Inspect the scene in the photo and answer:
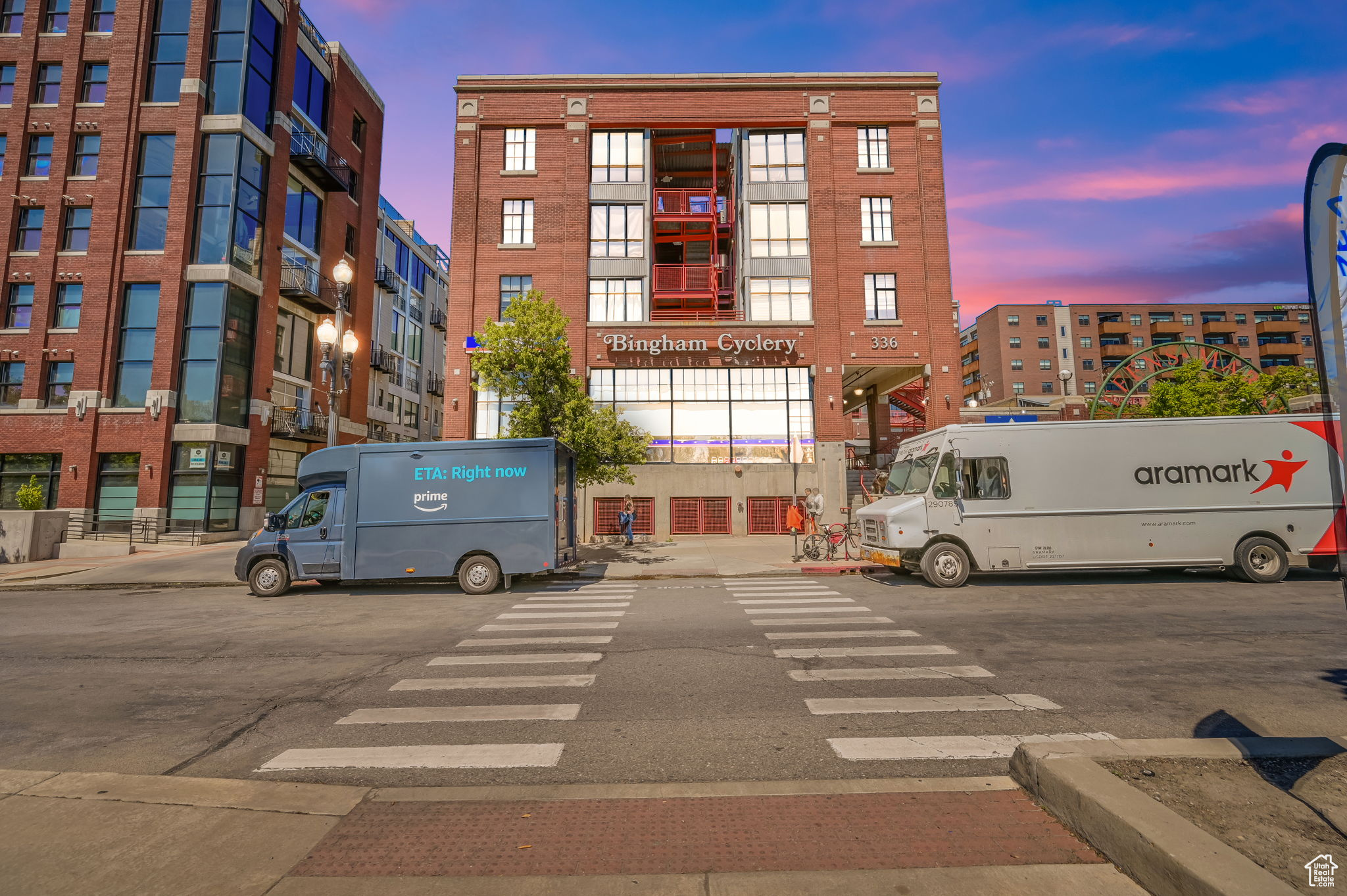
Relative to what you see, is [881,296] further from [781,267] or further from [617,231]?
[617,231]

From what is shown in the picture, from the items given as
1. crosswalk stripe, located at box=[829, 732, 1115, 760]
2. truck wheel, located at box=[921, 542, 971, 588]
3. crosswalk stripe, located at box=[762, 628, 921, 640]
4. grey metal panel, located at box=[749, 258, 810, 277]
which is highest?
grey metal panel, located at box=[749, 258, 810, 277]

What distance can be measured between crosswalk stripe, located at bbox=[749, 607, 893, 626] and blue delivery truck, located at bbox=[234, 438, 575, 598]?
18.0 feet

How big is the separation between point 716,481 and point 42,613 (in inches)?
814

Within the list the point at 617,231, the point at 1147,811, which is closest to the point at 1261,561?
the point at 1147,811

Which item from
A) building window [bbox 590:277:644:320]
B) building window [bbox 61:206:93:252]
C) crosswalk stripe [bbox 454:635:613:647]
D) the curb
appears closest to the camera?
the curb

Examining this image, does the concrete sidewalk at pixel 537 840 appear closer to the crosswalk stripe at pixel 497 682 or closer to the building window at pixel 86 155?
the crosswalk stripe at pixel 497 682

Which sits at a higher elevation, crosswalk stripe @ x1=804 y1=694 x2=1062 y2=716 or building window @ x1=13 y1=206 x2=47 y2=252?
building window @ x1=13 y1=206 x2=47 y2=252

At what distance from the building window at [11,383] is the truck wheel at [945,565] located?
35.4m

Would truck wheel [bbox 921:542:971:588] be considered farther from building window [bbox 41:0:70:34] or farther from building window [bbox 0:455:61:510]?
building window [bbox 41:0:70:34]

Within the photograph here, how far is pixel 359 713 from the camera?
5.66 m

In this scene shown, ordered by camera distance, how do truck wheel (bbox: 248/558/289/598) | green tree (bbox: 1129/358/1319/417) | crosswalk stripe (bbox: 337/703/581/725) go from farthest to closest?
green tree (bbox: 1129/358/1319/417)
truck wheel (bbox: 248/558/289/598)
crosswalk stripe (bbox: 337/703/581/725)

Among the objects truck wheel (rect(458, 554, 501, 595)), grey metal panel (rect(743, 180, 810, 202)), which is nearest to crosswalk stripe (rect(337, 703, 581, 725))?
truck wheel (rect(458, 554, 501, 595))

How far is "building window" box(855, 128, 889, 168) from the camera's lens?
1154 inches

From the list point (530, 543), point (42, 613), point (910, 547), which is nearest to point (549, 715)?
point (530, 543)
